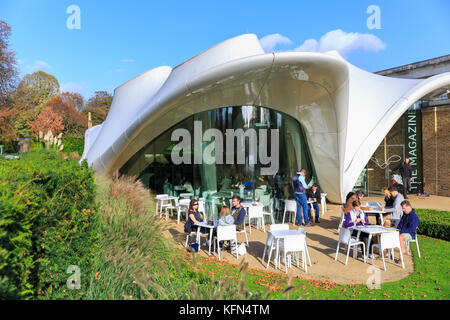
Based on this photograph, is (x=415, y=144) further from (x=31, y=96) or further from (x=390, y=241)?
(x=31, y=96)

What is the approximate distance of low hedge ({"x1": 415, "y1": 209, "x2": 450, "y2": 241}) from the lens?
7.68 m

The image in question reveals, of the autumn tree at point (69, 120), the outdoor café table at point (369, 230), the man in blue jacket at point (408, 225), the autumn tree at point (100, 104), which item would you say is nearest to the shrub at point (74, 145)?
the autumn tree at point (69, 120)

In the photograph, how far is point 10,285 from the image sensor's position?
2.33 meters

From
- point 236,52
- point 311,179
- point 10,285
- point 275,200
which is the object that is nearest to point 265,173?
point 275,200

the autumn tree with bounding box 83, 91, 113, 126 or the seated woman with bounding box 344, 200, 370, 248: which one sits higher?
the autumn tree with bounding box 83, 91, 113, 126

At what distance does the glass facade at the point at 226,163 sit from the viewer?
10.6m

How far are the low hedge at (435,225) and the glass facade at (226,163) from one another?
409cm

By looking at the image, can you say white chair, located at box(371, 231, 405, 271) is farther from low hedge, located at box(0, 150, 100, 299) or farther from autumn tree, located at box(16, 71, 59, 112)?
autumn tree, located at box(16, 71, 59, 112)

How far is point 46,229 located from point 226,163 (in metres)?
7.75

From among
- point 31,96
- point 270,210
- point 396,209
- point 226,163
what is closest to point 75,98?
point 31,96

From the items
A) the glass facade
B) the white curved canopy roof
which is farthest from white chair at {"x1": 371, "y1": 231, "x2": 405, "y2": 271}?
the glass facade

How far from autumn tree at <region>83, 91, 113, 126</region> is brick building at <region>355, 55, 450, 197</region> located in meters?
42.8

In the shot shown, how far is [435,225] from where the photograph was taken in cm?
791

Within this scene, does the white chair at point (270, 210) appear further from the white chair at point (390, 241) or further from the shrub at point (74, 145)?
the shrub at point (74, 145)
